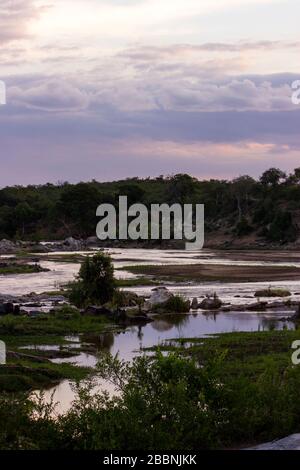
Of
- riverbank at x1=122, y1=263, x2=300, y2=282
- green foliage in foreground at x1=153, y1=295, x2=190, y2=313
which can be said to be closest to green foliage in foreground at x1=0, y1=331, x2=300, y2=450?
green foliage in foreground at x1=153, y1=295, x2=190, y2=313

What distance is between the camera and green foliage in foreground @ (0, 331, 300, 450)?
11789 mm

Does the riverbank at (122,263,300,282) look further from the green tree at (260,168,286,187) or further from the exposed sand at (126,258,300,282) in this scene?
the green tree at (260,168,286,187)

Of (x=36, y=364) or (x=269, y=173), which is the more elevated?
(x=269, y=173)

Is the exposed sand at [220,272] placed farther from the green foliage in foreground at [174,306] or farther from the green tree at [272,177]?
the green tree at [272,177]

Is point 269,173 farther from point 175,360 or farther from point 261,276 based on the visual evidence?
point 175,360

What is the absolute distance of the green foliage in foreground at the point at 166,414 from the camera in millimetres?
11789

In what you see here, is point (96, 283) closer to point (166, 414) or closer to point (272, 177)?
point (166, 414)

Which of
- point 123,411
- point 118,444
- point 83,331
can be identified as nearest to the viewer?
point 118,444

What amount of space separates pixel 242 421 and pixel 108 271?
80.8 ft

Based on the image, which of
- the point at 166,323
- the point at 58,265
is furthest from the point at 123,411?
the point at 58,265

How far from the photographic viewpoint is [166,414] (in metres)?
12.6

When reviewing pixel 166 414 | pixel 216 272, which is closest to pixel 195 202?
pixel 216 272

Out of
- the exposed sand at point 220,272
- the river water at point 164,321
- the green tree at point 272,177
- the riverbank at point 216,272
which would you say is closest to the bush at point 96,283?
the river water at point 164,321

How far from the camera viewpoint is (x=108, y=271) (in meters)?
37.5
